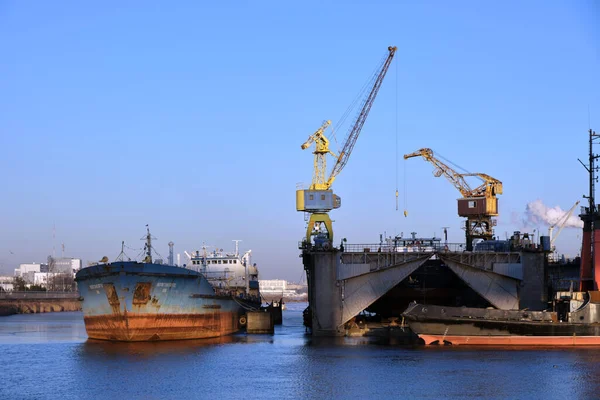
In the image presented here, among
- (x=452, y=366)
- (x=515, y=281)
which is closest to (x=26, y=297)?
(x=515, y=281)

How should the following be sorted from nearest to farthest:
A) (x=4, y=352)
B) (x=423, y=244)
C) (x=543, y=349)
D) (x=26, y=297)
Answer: (x=543, y=349)
(x=4, y=352)
(x=423, y=244)
(x=26, y=297)

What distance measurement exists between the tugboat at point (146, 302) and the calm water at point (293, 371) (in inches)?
64.0

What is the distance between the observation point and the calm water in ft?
140

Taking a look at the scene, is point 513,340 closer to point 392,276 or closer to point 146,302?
point 392,276

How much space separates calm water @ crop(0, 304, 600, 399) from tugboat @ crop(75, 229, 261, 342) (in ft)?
5.33

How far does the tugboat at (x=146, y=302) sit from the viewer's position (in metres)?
63.5

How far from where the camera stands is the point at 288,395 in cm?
4222

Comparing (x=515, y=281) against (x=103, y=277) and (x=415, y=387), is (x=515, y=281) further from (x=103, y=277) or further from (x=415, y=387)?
(x=103, y=277)

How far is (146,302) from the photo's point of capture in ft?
211

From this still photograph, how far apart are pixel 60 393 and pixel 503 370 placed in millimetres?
24358

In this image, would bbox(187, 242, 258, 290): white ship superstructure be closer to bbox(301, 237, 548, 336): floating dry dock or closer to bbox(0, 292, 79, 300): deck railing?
bbox(301, 237, 548, 336): floating dry dock

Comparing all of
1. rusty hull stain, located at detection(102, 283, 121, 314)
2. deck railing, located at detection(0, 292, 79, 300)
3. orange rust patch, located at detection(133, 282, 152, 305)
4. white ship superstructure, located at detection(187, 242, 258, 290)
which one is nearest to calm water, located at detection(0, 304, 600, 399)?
rusty hull stain, located at detection(102, 283, 121, 314)

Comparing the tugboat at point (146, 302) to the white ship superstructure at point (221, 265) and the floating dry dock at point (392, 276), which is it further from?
the white ship superstructure at point (221, 265)

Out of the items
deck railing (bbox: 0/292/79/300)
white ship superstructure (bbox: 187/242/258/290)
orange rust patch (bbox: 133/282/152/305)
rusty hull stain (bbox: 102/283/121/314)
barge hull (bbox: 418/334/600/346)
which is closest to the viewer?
barge hull (bbox: 418/334/600/346)
